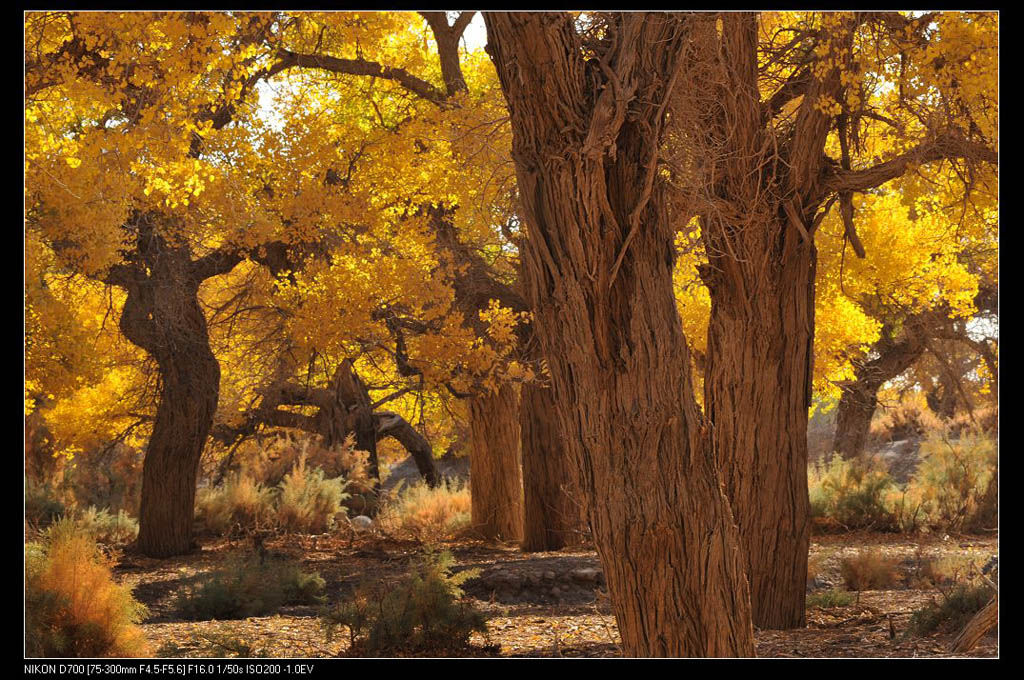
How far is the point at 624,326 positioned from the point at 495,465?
10.1 m

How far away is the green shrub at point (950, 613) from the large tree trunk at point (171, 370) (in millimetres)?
9610

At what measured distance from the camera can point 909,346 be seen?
59.6 ft

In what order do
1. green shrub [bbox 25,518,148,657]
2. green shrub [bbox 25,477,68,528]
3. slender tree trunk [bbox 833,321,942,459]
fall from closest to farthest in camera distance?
green shrub [bbox 25,518,148,657] < green shrub [bbox 25,477,68,528] < slender tree trunk [bbox 833,321,942,459]

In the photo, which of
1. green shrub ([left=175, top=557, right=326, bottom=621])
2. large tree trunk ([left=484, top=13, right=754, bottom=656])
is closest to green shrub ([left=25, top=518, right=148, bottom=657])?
green shrub ([left=175, top=557, right=326, bottom=621])

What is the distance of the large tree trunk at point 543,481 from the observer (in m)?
12.6

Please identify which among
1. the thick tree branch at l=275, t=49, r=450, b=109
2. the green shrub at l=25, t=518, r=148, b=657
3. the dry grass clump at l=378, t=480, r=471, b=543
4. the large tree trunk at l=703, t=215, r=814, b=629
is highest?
the thick tree branch at l=275, t=49, r=450, b=109

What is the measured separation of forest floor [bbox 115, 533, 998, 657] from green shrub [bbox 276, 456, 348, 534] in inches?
21.3

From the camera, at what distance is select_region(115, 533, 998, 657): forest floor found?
6555mm

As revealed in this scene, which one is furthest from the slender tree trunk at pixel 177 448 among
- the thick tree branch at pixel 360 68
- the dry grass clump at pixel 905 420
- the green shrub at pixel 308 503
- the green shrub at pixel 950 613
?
the dry grass clump at pixel 905 420

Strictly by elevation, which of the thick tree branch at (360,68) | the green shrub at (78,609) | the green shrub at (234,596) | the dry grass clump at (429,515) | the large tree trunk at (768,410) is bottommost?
the dry grass clump at (429,515)

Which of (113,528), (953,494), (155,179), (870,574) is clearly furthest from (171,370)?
(953,494)

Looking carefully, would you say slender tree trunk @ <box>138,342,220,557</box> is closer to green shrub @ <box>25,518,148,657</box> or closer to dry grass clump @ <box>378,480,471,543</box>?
dry grass clump @ <box>378,480,471,543</box>

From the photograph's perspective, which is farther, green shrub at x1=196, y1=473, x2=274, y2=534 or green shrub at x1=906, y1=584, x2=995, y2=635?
green shrub at x1=196, y1=473, x2=274, y2=534

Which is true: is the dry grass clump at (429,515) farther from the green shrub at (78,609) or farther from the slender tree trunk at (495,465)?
the green shrub at (78,609)
